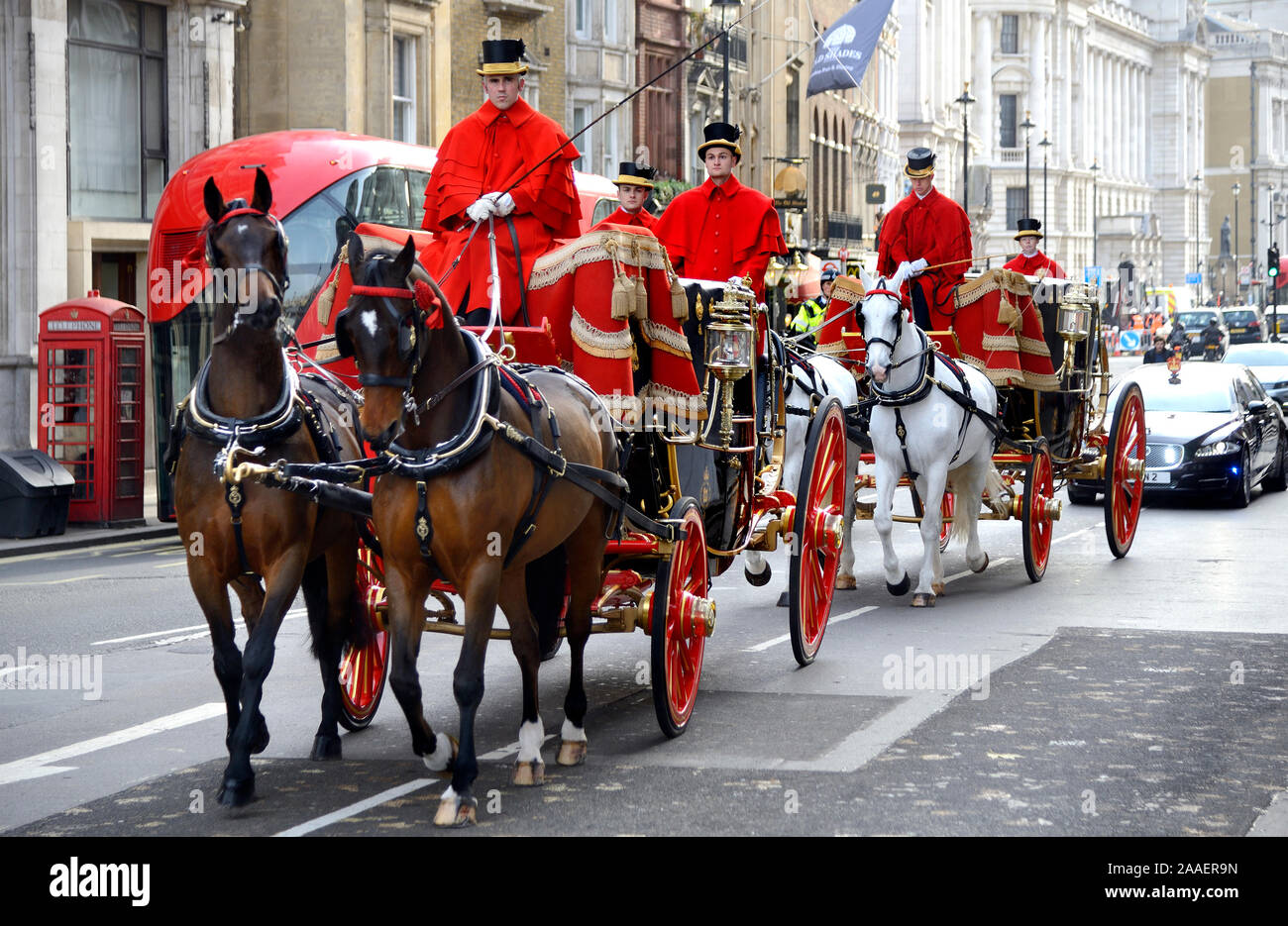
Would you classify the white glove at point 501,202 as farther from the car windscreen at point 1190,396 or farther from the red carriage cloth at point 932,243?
the car windscreen at point 1190,396

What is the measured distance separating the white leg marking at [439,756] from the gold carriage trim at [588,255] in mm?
2294

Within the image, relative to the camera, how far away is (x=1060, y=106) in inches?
5153

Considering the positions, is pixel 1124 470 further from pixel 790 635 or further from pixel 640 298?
pixel 640 298

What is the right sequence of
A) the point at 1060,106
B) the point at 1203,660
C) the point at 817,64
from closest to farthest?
the point at 1203,660 < the point at 817,64 < the point at 1060,106

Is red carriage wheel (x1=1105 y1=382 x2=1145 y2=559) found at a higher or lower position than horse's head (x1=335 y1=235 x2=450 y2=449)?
lower

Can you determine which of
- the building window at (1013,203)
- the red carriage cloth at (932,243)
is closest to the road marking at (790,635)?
the red carriage cloth at (932,243)

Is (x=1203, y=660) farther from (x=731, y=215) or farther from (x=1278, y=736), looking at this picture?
(x=731, y=215)

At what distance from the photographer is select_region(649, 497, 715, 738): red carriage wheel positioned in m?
8.15

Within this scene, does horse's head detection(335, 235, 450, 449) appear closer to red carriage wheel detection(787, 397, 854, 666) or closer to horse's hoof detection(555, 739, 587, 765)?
horse's hoof detection(555, 739, 587, 765)

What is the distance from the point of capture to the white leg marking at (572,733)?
7938 millimetres

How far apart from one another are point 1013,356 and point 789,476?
8.63 ft

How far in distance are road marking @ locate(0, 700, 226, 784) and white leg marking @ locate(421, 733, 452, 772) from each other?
181cm

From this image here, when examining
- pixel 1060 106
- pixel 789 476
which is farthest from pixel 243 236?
pixel 1060 106

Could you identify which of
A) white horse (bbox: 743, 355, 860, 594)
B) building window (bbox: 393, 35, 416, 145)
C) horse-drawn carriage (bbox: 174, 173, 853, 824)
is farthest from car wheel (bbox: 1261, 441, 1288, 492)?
building window (bbox: 393, 35, 416, 145)
